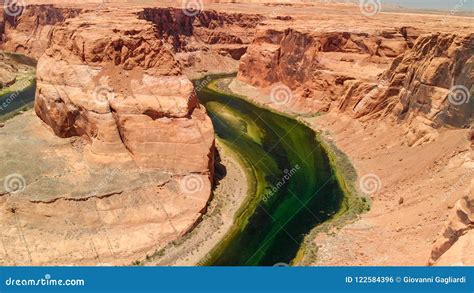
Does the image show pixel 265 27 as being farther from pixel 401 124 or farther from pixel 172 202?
pixel 172 202

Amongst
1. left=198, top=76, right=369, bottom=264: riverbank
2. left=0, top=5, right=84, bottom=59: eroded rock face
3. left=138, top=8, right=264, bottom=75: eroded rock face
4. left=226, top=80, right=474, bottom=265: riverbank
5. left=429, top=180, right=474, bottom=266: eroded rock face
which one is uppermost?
left=429, top=180, right=474, bottom=266: eroded rock face

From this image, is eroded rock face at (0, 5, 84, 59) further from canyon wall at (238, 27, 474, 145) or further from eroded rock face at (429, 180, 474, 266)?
eroded rock face at (429, 180, 474, 266)

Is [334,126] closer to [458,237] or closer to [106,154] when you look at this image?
[106,154]

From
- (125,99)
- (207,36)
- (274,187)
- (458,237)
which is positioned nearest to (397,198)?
(274,187)

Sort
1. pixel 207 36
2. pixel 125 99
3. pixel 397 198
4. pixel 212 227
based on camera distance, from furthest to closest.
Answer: pixel 207 36, pixel 125 99, pixel 397 198, pixel 212 227

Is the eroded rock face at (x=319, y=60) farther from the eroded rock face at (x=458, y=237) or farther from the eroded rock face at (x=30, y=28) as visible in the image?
the eroded rock face at (x=30, y=28)

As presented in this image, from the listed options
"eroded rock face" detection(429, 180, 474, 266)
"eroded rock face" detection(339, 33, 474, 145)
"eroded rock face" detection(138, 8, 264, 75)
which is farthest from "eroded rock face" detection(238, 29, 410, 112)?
"eroded rock face" detection(429, 180, 474, 266)

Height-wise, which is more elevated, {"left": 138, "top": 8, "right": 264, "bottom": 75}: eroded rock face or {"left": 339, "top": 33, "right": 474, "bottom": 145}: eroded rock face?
{"left": 339, "top": 33, "right": 474, "bottom": 145}: eroded rock face

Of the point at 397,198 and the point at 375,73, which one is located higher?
the point at 375,73
